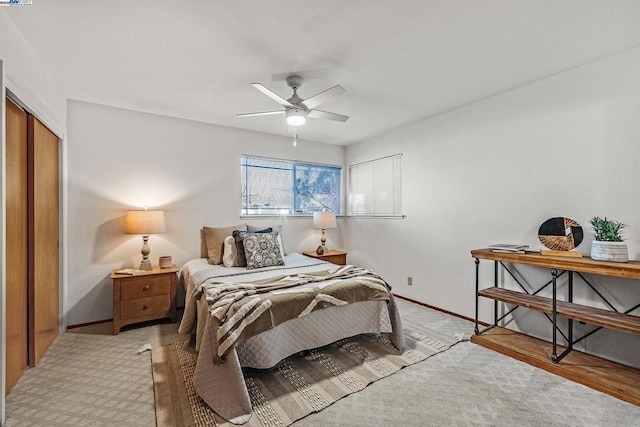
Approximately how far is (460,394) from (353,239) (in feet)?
10.6

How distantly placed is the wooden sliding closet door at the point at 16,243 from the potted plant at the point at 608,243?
166 inches

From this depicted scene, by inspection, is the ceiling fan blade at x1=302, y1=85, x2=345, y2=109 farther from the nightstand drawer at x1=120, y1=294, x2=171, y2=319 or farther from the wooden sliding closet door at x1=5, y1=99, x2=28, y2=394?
the nightstand drawer at x1=120, y1=294, x2=171, y2=319

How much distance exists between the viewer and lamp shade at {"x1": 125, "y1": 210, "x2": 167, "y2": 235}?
3137mm

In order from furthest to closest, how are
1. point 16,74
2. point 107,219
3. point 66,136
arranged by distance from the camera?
1. point 107,219
2. point 66,136
3. point 16,74

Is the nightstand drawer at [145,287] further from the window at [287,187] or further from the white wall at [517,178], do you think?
the white wall at [517,178]

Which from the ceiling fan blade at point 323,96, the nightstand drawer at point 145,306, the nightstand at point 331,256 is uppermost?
A: the ceiling fan blade at point 323,96

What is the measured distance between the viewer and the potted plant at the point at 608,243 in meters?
2.07

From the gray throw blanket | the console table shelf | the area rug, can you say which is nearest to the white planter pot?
the console table shelf

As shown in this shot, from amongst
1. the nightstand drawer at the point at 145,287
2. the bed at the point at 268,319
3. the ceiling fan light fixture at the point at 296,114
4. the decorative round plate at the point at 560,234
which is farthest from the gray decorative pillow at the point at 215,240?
the decorative round plate at the point at 560,234

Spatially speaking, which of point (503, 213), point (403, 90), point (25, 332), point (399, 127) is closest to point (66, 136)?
point (25, 332)

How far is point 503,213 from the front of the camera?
9.78ft

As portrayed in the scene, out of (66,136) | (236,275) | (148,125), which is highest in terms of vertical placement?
(148,125)

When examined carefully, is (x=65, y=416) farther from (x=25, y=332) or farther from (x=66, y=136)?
(x=66, y=136)

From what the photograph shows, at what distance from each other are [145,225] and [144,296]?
0.76m
